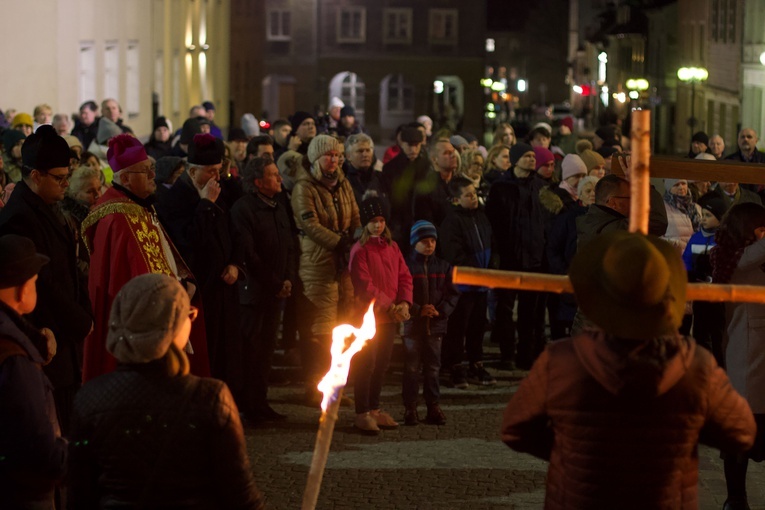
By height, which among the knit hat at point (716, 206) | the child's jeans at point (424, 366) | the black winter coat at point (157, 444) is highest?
the knit hat at point (716, 206)

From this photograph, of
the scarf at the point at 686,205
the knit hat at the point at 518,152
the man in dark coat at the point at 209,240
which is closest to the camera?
the man in dark coat at the point at 209,240

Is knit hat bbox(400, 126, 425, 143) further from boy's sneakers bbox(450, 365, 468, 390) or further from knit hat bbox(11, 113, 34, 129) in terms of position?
knit hat bbox(11, 113, 34, 129)

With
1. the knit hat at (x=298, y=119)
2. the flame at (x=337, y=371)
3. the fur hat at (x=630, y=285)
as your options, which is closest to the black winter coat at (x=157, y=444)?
the flame at (x=337, y=371)

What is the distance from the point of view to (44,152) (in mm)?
7574

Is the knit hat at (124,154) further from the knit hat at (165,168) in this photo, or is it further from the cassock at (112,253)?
the knit hat at (165,168)

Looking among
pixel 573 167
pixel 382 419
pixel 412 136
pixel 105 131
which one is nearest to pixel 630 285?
pixel 382 419

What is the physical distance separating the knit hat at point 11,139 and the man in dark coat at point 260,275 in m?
4.72

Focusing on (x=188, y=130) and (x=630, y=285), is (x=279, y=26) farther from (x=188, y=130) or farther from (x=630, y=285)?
(x=630, y=285)

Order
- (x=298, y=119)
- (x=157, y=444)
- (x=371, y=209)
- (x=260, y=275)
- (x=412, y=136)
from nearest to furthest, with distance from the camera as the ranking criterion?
(x=157, y=444) → (x=371, y=209) → (x=260, y=275) → (x=412, y=136) → (x=298, y=119)

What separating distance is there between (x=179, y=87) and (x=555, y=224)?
26.1 m

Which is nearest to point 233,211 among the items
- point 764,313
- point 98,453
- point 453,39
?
point 764,313

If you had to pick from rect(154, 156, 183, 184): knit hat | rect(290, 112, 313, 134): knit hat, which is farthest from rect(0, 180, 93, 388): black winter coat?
rect(290, 112, 313, 134): knit hat

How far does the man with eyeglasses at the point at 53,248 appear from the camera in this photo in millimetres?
7426

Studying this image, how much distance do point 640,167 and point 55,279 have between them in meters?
3.81
